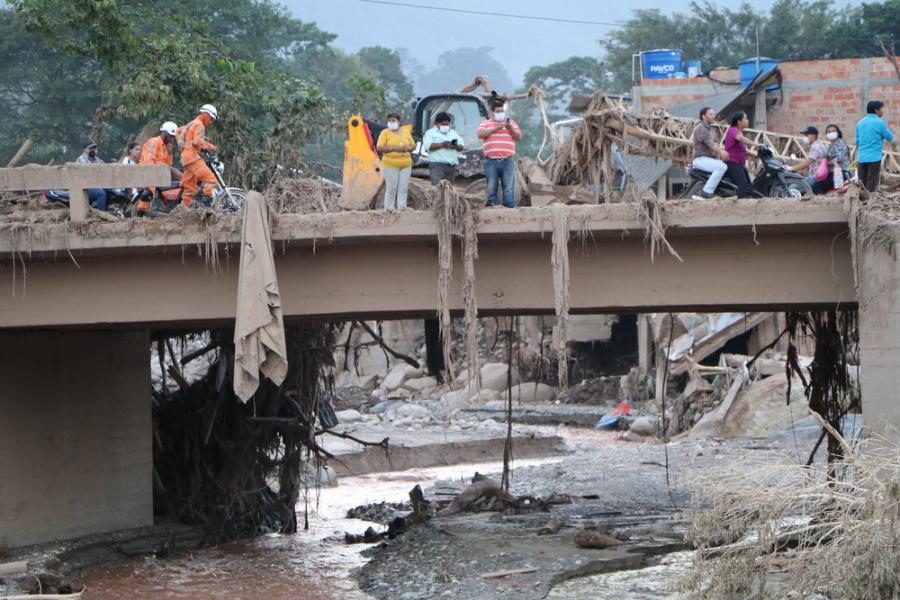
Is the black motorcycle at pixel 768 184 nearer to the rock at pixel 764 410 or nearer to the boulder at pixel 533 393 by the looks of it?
the rock at pixel 764 410

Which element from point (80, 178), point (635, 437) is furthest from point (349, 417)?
point (80, 178)

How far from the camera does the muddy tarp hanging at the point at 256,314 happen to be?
12.7m

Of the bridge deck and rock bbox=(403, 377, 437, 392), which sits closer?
the bridge deck

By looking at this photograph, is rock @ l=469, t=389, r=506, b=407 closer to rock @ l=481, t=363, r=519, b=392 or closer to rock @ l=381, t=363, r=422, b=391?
rock @ l=481, t=363, r=519, b=392

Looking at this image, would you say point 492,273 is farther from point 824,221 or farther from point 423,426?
point 423,426

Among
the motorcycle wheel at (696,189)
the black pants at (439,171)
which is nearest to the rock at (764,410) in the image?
the motorcycle wheel at (696,189)

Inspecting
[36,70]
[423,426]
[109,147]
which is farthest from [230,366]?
[36,70]

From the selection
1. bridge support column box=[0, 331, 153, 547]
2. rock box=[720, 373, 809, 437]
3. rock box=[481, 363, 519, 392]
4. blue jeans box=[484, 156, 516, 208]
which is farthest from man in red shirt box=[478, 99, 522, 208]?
rock box=[481, 363, 519, 392]

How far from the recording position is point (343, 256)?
46.4 ft

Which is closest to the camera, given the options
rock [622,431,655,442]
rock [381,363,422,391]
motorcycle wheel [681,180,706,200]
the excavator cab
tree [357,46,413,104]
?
motorcycle wheel [681,180,706,200]

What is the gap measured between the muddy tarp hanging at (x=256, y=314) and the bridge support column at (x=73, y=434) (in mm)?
4388

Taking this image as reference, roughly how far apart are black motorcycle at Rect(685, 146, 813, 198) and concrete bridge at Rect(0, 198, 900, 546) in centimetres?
83

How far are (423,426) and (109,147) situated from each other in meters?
16.1

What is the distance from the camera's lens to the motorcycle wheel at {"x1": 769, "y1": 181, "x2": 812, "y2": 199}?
1420cm
